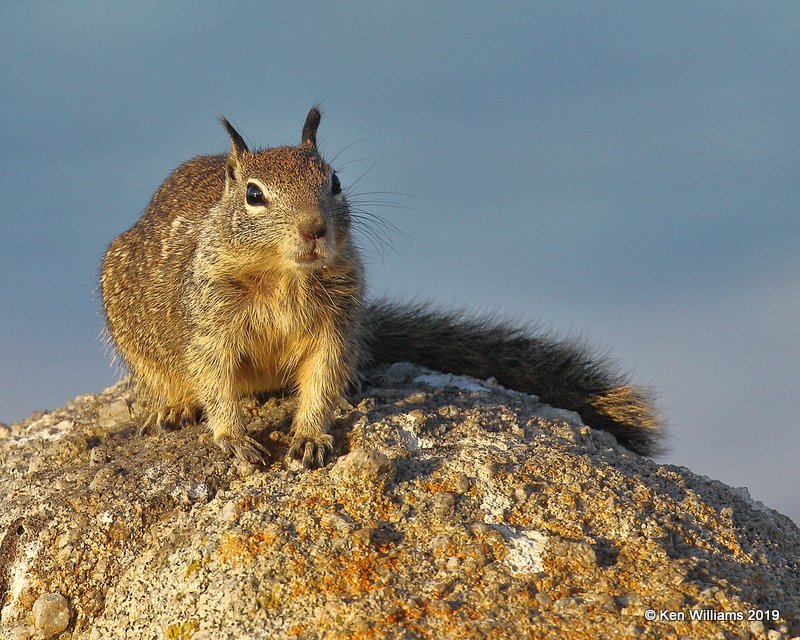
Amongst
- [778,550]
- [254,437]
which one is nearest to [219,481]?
[254,437]

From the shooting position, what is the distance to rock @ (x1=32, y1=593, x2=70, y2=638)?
4.98 meters

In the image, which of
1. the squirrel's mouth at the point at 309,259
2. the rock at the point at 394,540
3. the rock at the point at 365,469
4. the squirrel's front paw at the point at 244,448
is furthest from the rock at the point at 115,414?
the rock at the point at 365,469

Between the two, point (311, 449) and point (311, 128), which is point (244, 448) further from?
point (311, 128)

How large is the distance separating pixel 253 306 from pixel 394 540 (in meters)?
2.06

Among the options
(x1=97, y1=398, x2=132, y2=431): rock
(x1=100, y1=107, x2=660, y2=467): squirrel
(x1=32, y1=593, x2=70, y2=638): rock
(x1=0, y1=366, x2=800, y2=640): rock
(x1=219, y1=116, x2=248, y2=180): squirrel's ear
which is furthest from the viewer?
(x1=97, y1=398, x2=132, y2=431): rock

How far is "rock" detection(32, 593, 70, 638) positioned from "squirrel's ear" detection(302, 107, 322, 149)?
125 inches

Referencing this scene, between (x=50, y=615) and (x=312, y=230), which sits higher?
(x=312, y=230)

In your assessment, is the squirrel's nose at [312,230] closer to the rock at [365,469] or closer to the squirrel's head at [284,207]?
the squirrel's head at [284,207]

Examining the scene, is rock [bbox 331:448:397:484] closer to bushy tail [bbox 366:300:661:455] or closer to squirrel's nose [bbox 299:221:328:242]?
squirrel's nose [bbox 299:221:328:242]

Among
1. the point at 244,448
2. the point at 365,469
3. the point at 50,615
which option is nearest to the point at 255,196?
the point at 244,448

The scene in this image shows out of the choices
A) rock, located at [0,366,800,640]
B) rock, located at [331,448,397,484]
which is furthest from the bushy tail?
rock, located at [331,448,397,484]

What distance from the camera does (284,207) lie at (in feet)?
19.0

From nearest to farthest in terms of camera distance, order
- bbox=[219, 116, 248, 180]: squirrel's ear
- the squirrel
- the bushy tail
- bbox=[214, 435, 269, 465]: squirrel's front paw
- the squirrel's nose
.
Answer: the squirrel's nose < bbox=[214, 435, 269, 465]: squirrel's front paw < the squirrel < bbox=[219, 116, 248, 180]: squirrel's ear < the bushy tail

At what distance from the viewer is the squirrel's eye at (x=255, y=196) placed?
593cm
